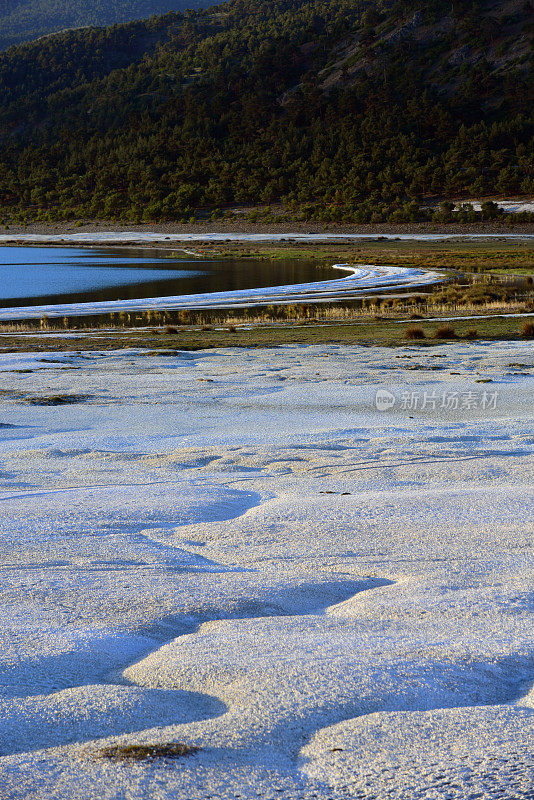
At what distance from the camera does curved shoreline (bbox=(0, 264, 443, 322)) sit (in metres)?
32.9

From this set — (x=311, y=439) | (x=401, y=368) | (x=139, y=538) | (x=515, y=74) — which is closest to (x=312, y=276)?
(x=401, y=368)

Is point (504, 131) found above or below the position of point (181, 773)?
above

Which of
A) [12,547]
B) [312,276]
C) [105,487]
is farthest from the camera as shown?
[312,276]

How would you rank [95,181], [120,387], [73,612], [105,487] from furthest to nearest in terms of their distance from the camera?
1. [95,181]
2. [120,387]
3. [105,487]
4. [73,612]

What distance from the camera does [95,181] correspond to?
146 meters

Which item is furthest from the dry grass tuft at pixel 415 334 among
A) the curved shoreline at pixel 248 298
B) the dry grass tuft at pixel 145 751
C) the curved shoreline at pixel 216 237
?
the curved shoreline at pixel 216 237

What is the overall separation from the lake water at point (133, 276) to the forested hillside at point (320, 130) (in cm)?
4267

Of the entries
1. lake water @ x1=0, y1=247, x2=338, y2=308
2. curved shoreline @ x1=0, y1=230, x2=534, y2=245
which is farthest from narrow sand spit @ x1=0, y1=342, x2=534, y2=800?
curved shoreline @ x1=0, y1=230, x2=534, y2=245

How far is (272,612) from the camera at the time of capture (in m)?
3.94

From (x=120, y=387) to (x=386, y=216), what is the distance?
297ft

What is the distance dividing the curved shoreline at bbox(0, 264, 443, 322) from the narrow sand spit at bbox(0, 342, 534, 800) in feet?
80.9

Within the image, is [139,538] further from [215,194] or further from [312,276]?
[215,194]

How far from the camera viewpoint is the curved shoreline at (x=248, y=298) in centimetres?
3291

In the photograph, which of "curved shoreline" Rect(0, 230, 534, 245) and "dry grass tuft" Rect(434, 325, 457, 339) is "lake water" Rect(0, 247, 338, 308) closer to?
"curved shoreline" Rect(0, 230, 534, 245)
